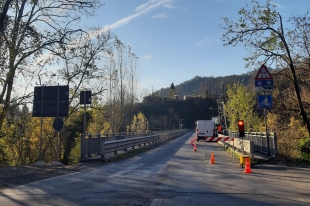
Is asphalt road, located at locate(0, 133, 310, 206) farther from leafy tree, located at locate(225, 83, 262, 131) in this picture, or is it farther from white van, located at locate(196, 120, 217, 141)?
white van, located at locate(196, 120, 217, 141)

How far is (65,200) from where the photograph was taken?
7973 millimetres

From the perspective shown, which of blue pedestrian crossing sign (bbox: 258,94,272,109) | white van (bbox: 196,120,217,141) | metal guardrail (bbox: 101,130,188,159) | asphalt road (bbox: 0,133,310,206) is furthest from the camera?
white van (bbox: 196,120,217,141)

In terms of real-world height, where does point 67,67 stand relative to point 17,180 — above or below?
above

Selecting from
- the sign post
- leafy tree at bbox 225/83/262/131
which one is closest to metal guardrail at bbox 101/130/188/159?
the sign post

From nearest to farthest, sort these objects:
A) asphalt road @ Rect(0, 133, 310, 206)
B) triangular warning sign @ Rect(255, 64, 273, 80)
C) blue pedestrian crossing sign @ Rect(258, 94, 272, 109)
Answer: asphalt road @ Rect(0, 133, 310, 206)
blue pedestrian crossing sign @ Rect(258, 94, 272, 109)
triangular warning sign @ Rect(255, 64, 273, 80)

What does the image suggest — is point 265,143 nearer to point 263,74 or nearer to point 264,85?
point 264,85

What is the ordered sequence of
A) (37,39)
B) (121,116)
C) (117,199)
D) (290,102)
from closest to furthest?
(117,199), (37,39), (290,102), (121,116)

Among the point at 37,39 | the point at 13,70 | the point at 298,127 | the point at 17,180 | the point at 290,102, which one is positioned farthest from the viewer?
the point at 298,127

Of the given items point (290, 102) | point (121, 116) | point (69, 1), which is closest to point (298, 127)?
point (290, 102)

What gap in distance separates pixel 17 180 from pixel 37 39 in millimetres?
7334

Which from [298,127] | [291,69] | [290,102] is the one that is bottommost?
[298,127]

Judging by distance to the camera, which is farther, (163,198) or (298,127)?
(298,127)

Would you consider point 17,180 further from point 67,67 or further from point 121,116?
point 121,116

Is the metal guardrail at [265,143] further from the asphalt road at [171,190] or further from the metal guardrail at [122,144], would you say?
the metal guardrail at [122,144]
